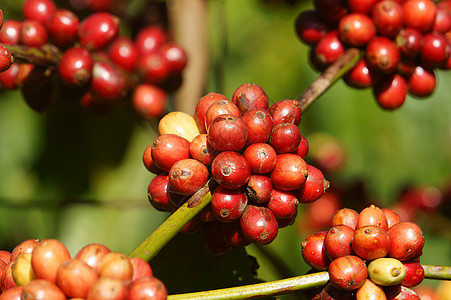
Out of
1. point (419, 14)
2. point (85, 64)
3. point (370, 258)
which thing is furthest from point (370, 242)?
point (85, 64)

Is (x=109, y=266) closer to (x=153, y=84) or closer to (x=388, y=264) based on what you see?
(x=388, y=264)

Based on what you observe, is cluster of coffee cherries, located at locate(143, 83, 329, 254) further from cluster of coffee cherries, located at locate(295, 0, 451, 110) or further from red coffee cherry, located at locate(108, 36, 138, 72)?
red coffee cherry, located at locate(108, 36, 138, 72)

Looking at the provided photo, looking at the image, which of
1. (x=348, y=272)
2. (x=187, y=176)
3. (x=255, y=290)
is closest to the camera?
(x=255, y=290)

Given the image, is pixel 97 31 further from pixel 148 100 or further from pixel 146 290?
pixel 146 290

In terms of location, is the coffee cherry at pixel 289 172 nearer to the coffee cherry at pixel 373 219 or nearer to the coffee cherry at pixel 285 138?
the coffee cherry at pixel 285 138

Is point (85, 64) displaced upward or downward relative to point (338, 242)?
downward

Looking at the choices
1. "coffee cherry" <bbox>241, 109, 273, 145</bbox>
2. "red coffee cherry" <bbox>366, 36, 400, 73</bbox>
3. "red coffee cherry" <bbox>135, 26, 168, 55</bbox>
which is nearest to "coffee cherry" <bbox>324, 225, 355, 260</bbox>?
"coffee cherry" <bbox>241, 109, 273, 145</bbox>

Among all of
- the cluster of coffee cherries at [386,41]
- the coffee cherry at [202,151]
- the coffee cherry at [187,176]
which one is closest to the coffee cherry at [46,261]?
the coffee cherry at [187,176]

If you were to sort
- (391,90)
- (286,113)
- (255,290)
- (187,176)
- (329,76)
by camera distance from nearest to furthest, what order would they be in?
(255,290) < (187,176) < (286,113) < (329,76) < (391,90)
